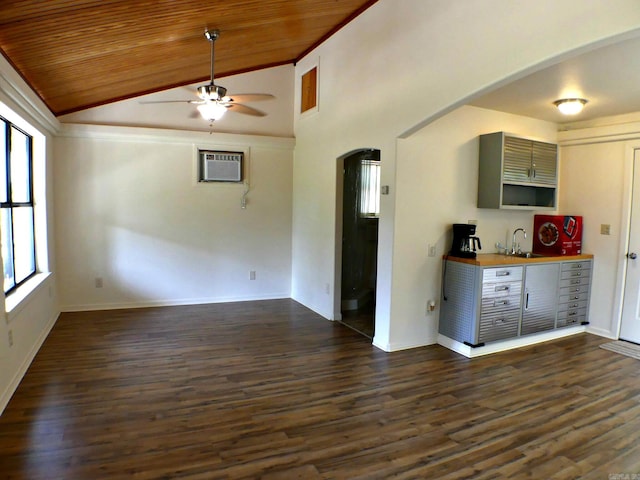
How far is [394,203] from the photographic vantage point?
4.00 m

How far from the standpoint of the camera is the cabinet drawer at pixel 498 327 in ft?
13.3

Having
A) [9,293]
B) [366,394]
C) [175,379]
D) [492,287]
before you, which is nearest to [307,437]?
[366,394]

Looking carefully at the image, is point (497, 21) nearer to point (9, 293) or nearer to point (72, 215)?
point (9, 293)

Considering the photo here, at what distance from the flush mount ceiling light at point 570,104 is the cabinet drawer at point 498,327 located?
6.89 ft

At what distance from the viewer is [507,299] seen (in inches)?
165

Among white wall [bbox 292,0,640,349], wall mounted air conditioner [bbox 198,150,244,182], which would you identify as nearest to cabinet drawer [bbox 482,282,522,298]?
white wall [bbox 292,0,640,349]

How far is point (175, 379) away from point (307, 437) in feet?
4.57

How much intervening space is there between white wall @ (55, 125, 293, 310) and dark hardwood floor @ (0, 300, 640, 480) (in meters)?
1.21

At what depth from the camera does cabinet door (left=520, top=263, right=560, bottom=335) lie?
171 inches

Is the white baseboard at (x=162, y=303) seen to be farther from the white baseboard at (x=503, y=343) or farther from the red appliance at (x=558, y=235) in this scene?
the red appliance at (x=558, y=235)

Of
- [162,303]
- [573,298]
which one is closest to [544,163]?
[573,298]

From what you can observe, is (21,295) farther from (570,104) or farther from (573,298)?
(573,298)

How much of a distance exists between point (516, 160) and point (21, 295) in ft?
16.4

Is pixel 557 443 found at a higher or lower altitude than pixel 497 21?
lower
